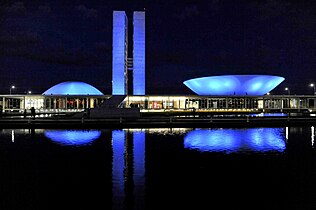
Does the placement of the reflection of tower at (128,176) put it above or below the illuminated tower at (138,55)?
below

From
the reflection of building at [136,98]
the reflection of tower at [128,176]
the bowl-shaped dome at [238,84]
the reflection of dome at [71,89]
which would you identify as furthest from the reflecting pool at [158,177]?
the bowl-shaped dome at [238,84]

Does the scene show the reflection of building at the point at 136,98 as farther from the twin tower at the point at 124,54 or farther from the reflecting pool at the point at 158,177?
the reflecting pool at the point at 158,177

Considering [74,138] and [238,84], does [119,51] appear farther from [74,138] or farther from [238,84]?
[74,138]

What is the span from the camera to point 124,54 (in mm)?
57062

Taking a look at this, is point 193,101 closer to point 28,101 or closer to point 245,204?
point 28,101

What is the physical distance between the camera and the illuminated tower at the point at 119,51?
56344mm

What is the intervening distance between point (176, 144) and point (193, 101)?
4314 centimetres

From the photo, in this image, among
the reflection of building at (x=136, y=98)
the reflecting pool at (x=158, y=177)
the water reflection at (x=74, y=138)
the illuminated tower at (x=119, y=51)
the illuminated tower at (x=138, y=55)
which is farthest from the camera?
the illuminated tower at (x=138, y=55)

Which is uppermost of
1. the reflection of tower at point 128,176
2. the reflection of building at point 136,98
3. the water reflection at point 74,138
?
the reflection of building at point 136,98

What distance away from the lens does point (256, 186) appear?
6875 mm

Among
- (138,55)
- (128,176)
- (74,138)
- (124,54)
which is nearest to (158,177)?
(128,176)

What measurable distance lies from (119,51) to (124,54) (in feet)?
3.77

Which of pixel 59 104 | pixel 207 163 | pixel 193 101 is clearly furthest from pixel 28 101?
pixel 207 163

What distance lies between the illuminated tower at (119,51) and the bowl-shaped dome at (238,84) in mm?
21739
